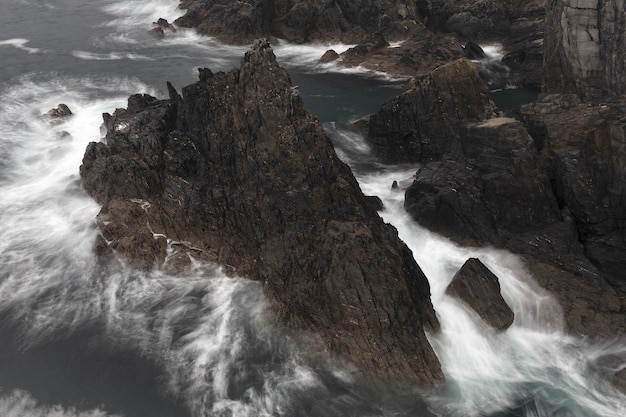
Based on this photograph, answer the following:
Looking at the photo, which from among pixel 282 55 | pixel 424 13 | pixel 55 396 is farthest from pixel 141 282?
pixel 424 13

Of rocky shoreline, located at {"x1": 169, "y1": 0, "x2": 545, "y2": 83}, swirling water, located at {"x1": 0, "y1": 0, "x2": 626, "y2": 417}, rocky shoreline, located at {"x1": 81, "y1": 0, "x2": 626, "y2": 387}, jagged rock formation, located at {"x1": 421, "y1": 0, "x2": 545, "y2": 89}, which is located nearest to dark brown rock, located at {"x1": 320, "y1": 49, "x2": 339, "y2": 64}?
rocky shoreline, located at {"x1": 169, "y1": 0, "x2": 545, "y2": 83}

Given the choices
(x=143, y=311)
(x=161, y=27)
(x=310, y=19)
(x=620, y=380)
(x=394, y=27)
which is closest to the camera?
(x=620, y=380)

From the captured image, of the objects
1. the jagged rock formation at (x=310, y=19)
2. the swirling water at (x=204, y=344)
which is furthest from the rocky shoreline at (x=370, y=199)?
the jagged rock formation at (x=310, y=19)

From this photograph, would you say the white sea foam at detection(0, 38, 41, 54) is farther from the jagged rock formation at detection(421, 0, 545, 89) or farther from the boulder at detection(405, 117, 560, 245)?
the boulder at detection(405, 117, 560, 245)

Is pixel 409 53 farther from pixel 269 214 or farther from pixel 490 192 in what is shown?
pixel 269 214

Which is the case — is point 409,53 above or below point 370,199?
above

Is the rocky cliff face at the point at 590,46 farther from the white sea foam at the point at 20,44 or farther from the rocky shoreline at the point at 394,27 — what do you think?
the white sea foam at the point at 20,44

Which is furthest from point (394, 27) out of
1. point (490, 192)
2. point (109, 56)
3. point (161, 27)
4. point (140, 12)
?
point (140, 12)
